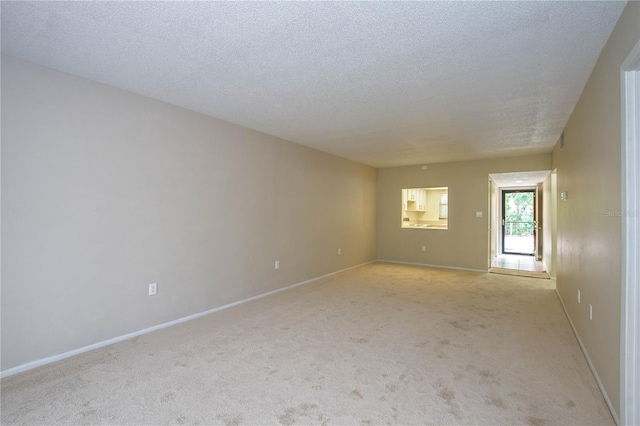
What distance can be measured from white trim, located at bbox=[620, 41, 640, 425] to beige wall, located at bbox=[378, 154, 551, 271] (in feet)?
16.8

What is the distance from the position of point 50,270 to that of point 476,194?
7143 millimetres

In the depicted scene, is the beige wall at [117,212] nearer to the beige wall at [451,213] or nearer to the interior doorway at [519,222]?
the beige wall at [451,213]

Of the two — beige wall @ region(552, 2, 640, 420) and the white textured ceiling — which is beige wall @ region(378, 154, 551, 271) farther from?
beige wall @ region(552, 2, 640, 420)

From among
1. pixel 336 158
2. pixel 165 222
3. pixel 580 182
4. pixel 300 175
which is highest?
pixel 336 158

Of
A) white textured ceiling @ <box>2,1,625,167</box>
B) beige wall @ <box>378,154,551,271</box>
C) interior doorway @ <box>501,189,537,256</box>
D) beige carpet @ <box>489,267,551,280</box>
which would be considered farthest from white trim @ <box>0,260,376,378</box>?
interior doorway @ <box>501,189,537,256</box>

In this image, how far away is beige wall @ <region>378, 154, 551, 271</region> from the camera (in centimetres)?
679

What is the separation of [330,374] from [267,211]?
2839 millimetres

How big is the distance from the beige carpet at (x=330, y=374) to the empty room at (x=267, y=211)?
0.07 ft

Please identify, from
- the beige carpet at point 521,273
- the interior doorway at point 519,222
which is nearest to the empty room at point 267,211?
the beige carpet at point 521,273

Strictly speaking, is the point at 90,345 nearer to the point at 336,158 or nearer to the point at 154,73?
the point at 154,73

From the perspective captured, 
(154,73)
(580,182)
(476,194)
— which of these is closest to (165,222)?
(154,73)

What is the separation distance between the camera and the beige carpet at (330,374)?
1988 millimetres

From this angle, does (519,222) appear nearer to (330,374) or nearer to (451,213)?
(451,213)

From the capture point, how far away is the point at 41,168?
2.63 metres
